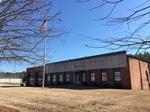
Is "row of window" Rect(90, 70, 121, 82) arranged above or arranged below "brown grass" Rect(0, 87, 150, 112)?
above

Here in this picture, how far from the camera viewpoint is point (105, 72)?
30688 mm

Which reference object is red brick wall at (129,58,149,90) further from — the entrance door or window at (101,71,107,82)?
the entrance door

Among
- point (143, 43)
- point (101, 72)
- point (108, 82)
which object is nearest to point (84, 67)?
point (101, 72)

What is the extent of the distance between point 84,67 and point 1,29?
29490 mm

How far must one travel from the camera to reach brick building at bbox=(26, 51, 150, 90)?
92.8 feet

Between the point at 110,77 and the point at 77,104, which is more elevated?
the point at 110,77

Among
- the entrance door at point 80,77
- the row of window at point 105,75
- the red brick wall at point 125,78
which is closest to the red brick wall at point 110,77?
the row of window at point 105,75

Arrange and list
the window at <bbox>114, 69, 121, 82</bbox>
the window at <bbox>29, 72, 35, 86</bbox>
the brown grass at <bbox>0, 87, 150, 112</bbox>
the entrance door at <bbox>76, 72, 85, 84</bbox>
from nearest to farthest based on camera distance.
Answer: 1. the brown grass at <bbox>0, 87, 150, 112</bbox>
2. the window at <bbox>114, 69, 121, 82</bbox>
3. the entrance door at <bbox>76, 72, 85, 84</bbox>
4. the window at <bbox>29, 72, 35, 86</bbox>

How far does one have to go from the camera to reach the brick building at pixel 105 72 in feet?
92.8

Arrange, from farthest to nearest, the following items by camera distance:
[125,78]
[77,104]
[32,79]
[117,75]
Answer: [32,79]
[117,75]
[125,78]
[77,104]

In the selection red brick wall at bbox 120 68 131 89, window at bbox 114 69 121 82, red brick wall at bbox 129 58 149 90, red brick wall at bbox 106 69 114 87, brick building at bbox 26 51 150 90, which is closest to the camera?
red brick wall at bbox 120 68 131 89

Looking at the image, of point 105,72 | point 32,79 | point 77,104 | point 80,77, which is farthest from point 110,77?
point 32,79

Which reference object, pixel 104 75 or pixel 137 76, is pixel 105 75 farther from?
pixel 137 76

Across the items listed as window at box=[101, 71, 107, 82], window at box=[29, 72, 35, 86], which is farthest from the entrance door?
window at box=[29, 72, 35, 86]
